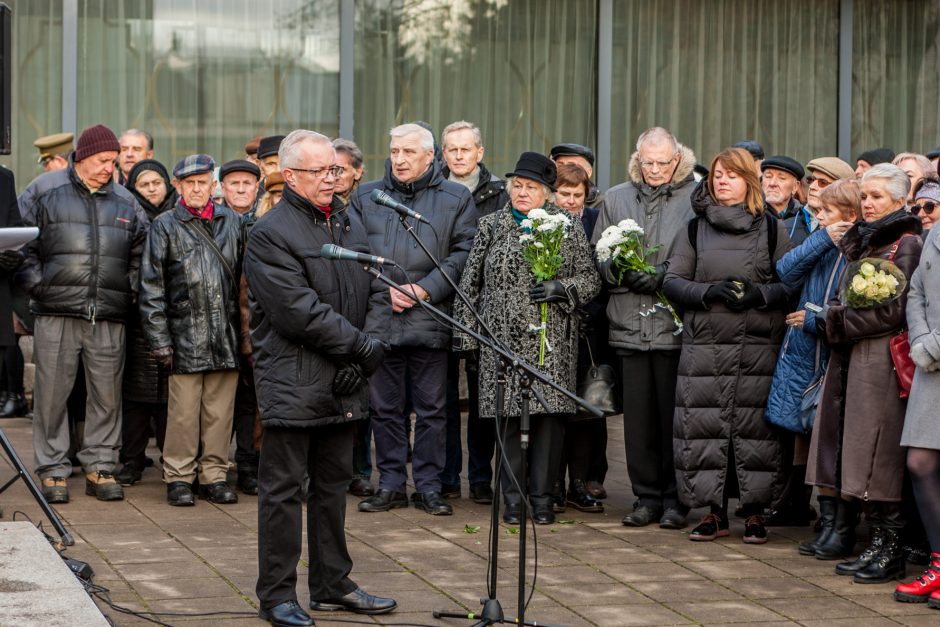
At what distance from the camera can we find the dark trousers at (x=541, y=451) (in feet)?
27.9

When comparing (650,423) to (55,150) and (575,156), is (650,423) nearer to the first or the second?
(575,156)

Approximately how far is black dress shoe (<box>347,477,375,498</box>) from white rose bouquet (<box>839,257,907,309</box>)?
339cm

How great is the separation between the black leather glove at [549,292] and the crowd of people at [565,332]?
0.02 m

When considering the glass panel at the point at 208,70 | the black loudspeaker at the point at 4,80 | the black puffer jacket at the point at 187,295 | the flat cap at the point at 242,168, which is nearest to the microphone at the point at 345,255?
the black loudspeaker at the point at 4,80

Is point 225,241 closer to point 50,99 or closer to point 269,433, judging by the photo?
point 269,433

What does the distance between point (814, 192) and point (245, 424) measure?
3835 mm

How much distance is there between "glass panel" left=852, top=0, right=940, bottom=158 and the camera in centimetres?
1540

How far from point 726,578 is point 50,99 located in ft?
27.6

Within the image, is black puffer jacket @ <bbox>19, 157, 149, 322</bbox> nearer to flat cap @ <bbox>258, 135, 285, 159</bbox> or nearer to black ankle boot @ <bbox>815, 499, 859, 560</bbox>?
flat cap @ <bbox>258, 135, 285, 159</bbox>

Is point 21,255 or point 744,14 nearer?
point 21,255

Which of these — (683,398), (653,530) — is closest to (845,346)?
(683,398)

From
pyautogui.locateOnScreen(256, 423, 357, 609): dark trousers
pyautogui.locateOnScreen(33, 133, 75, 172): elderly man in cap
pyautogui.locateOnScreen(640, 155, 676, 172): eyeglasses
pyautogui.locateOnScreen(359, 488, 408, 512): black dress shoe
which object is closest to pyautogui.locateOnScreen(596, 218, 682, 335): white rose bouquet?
pyautogui.locateOnScreen(640, 155, 676, 172): eyeglasses

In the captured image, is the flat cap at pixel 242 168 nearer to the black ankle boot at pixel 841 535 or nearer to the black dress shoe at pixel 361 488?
the black dress shoe at pixel 361 488

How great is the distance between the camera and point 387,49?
553 inches
